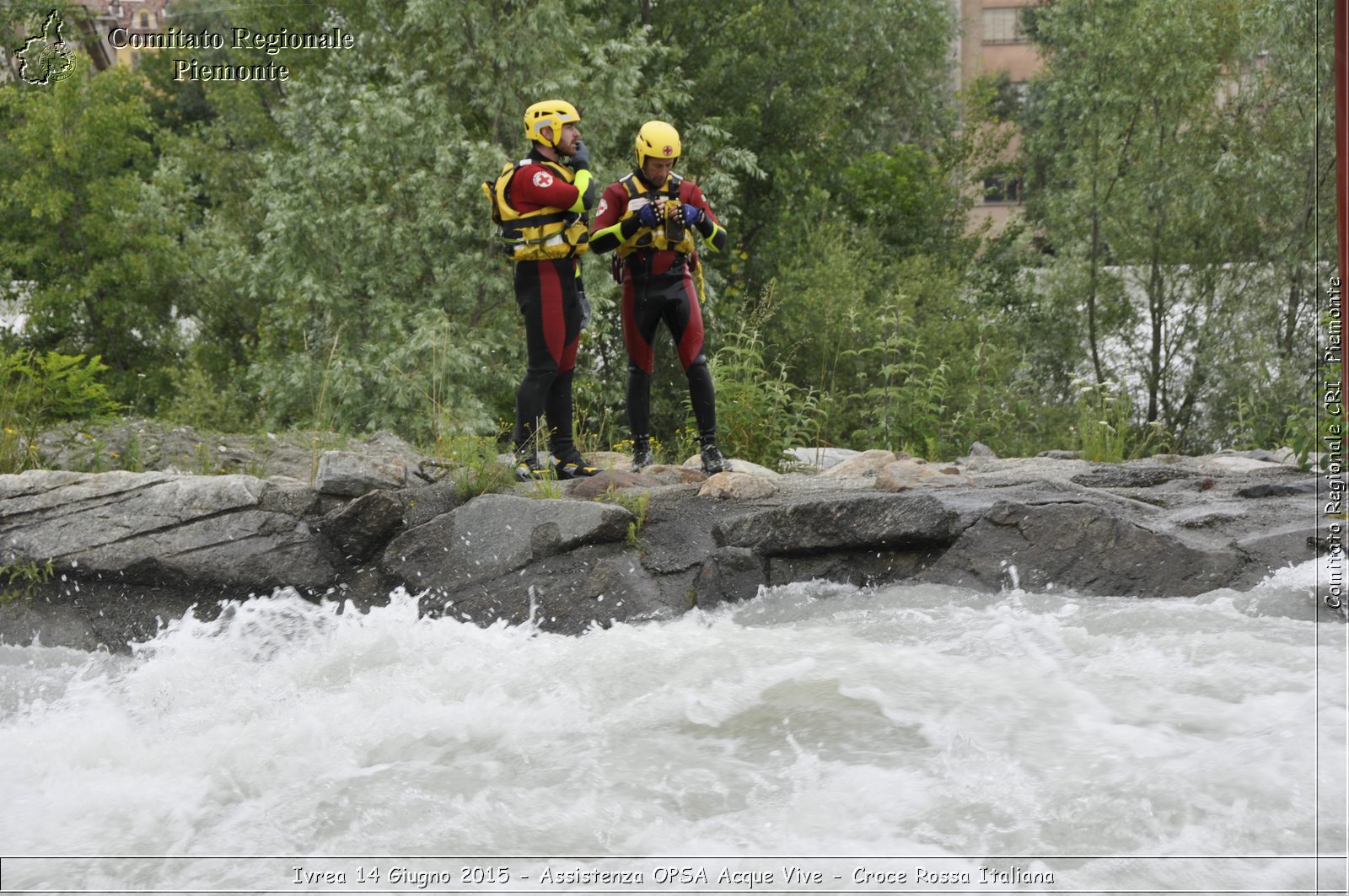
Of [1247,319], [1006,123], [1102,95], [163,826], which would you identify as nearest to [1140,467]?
[163,826]

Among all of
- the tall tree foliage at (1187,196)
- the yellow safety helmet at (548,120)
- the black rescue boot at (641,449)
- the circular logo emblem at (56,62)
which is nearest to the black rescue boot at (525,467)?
the black rescue boot at (641,449)

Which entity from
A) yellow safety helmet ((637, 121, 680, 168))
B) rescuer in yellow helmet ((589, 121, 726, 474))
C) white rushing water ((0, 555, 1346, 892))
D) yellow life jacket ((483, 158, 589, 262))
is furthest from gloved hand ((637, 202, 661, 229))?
white rushing water ((0, 555, 1346, 892))

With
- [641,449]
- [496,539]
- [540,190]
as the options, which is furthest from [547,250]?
[496,539]

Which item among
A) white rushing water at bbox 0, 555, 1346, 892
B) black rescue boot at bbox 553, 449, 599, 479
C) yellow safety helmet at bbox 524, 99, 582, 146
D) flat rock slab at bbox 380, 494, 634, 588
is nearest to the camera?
white rushing water at bbox 0, 555, 1346, 892

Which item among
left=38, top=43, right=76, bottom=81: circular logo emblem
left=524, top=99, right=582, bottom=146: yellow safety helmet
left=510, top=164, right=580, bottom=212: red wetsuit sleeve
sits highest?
left=38, top=43, right=76, bottom=81: circular logo emblem

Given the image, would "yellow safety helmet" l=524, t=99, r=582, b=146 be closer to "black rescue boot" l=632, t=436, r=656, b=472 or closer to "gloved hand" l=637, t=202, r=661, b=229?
"gloved hand" l=637, t=202, r=661, b=229

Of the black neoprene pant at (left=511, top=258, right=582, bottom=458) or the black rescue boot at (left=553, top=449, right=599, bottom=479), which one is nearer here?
the black neoprene pant at (left=511, top=258, right=582, bottom=458)

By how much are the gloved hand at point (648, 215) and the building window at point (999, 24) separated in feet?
137

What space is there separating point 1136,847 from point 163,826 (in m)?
3.21

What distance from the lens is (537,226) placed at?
7410 millimetres

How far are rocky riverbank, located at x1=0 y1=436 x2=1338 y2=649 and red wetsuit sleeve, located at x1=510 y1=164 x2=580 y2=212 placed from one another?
1578 mm

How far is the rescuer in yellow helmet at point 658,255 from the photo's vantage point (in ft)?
A: 24.2

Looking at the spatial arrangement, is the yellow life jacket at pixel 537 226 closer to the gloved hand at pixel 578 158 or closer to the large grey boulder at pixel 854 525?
the gloved hand at pixel 578 158

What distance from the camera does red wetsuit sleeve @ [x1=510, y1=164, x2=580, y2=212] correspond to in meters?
7.27
